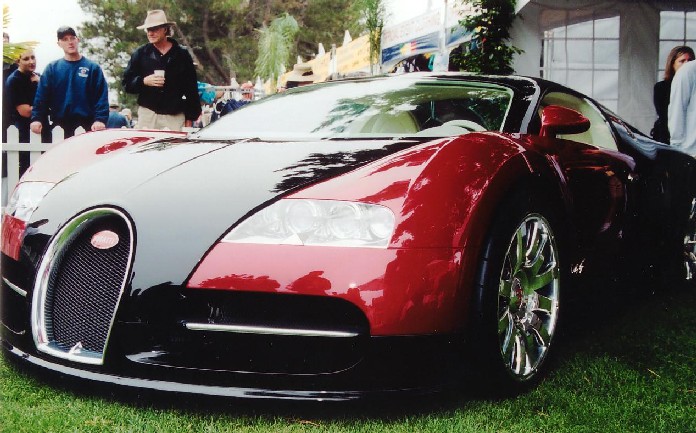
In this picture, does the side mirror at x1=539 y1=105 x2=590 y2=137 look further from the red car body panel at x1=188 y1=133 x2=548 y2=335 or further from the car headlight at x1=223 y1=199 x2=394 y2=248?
the car headlight at x1=223 y1=199 x2=394 y2=248

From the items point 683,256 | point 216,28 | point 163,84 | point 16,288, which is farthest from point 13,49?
point 683,256

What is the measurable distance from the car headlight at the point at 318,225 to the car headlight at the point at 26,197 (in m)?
0.89

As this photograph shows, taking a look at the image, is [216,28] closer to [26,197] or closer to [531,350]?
[26,197]

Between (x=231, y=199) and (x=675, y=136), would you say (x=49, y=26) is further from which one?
(x=675, y=136)

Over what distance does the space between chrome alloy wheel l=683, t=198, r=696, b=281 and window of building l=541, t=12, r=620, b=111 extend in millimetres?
2676

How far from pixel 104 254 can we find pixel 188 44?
2.23 meters

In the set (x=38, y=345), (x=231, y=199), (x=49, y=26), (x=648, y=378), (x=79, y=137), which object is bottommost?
(x=648, y=378)

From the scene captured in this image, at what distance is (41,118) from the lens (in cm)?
404

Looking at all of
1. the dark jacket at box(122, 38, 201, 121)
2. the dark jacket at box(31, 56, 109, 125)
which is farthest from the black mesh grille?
the dark jacket at box(122, 38, 201, 121)

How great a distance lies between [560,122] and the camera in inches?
104

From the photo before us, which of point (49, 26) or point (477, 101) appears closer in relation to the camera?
point (49, 26)

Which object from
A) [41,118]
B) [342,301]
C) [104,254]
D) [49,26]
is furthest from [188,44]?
[342,301]

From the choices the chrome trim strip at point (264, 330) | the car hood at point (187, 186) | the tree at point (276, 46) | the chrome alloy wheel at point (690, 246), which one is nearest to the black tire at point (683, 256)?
the chrome alloy wheel at point (690, 246)

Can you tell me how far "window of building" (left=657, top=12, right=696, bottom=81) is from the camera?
6648mm
